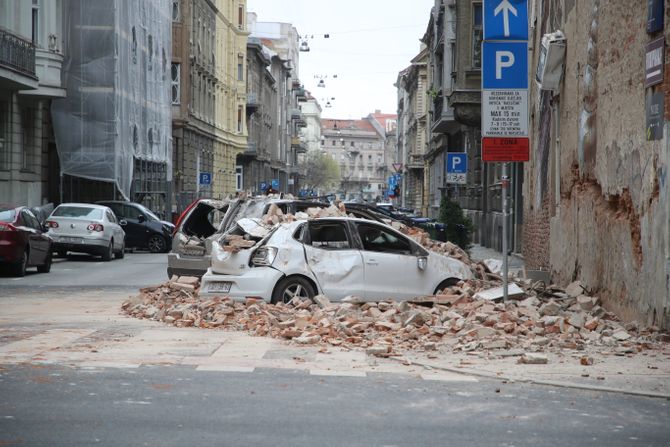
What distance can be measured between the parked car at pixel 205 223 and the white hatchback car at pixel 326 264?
1767 millimetres

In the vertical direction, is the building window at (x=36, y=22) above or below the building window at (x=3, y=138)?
above

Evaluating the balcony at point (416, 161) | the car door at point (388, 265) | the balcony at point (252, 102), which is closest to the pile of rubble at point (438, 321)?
the car door at point (388, 265)

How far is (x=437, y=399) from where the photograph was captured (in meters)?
8.45

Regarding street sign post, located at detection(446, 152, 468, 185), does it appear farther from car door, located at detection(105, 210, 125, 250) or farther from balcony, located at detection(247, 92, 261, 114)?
balcony, located at detection(247, 92, 261, 114)

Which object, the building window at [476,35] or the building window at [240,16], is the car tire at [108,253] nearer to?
the building window at [476,35]

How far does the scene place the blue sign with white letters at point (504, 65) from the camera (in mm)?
13680

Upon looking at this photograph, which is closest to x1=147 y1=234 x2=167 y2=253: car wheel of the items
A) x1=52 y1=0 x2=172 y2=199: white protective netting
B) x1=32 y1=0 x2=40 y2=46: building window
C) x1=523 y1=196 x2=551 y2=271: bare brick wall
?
x1=52 y1=0 x2=172 y2=199: white protective netting

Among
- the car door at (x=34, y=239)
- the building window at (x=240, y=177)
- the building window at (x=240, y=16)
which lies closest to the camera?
the car door at (x=34, y=239)

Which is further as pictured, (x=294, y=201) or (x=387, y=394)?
(x=294, y=201)

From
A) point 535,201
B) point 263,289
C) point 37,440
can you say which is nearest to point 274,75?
point 535,201

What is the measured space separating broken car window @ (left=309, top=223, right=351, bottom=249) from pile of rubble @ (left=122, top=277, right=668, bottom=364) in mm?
842

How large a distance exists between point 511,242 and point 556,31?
1354 cm

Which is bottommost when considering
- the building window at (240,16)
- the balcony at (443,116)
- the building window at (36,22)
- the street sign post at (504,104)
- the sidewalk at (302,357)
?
the sidewalk at (302,357)

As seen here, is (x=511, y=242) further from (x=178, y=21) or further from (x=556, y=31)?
(x=178, y=21)
